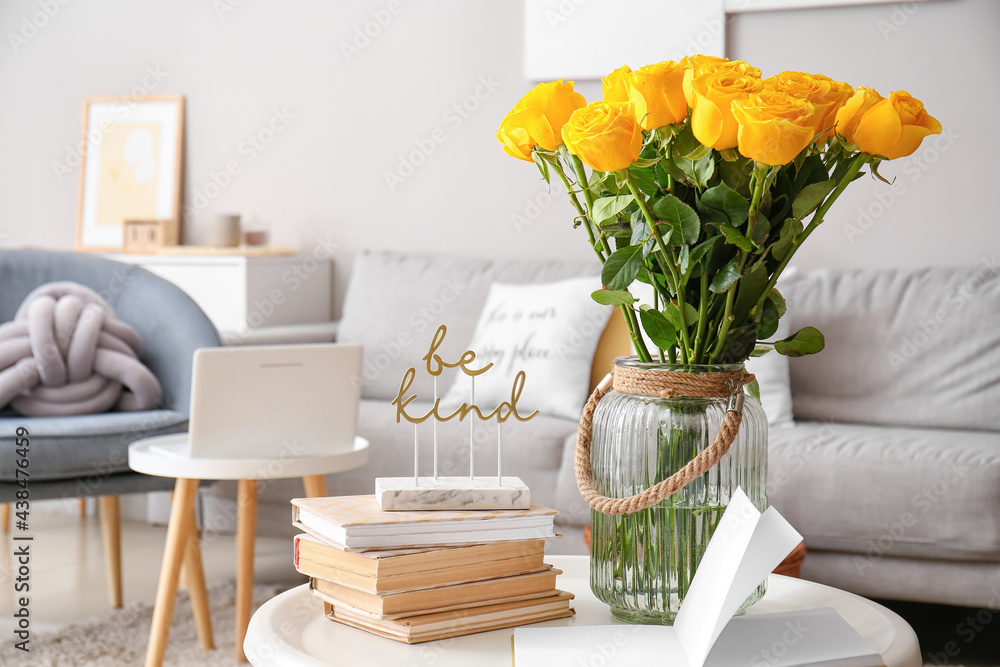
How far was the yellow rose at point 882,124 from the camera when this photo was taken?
34.7 inches

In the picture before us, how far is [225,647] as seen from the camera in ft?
7.64

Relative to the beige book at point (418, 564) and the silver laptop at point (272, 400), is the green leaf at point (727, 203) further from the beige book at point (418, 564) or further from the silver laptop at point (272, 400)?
the silver laptop at point (272, 400)

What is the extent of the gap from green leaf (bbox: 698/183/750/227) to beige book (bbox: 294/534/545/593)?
1.20ft

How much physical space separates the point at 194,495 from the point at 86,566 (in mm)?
1234

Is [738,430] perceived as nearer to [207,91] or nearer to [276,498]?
[276,498]

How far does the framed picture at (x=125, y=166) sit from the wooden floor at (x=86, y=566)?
109cm

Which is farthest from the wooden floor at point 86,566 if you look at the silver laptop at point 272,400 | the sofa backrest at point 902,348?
the sofa backrest at point 902,348

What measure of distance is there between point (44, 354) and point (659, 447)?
6.41 feet

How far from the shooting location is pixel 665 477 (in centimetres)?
95

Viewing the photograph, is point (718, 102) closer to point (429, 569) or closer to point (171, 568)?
point (429, 569)

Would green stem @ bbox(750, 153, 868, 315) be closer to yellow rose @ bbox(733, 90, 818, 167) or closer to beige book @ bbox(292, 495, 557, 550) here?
yellow rose @ bbox(733, 90, 818, 167)

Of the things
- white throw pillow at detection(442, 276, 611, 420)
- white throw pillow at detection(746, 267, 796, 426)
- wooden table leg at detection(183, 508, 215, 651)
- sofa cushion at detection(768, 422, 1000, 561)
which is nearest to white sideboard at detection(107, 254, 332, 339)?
white throw pillow at detection(442, 276, 611, 420)

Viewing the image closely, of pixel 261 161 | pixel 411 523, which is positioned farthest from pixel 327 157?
pixel 411 523

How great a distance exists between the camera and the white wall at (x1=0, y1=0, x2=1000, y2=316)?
292 centimetres
